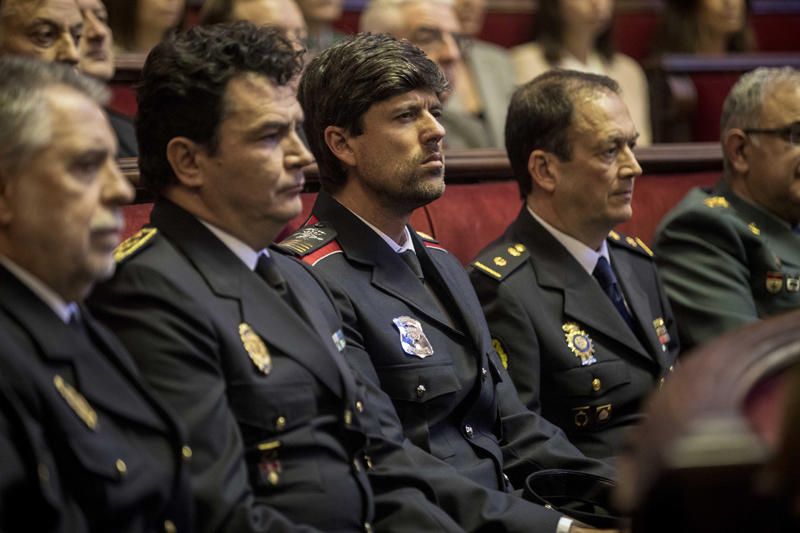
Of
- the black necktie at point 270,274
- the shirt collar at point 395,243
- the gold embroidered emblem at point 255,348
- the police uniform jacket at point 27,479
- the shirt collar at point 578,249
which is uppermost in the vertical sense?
the police uniform jacket at point 27,479

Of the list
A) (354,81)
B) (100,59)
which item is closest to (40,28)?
(100,59)

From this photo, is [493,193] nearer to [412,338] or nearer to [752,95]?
[752,95]

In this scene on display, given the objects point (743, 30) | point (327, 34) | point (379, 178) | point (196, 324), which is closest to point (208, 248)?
point (196, 324)

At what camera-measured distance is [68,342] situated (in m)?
1.42

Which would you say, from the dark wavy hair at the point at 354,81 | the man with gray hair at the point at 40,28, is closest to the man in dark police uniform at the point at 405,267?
the dark wavy hair at the point at 354,81

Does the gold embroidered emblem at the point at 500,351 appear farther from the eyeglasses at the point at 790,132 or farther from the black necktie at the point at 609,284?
the eyeglasses at the point at 790,132

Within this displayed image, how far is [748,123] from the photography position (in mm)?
2953

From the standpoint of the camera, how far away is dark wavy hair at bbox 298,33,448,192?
2.18 meters

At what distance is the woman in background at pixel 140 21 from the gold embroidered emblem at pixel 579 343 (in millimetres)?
1669

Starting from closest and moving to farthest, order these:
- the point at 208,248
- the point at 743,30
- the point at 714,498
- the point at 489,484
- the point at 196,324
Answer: the point at 714,498, the point at 196,324, the point at 208,248, the point at 489,484, the point at 743,30

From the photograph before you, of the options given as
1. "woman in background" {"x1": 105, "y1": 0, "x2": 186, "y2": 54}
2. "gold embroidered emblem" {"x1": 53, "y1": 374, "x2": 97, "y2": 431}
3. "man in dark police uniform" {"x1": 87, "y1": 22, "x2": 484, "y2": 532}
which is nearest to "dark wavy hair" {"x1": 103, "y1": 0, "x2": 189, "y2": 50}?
"woman in background" {"x1": 105, "y1": 0, "x2": 186, "y2": 54}

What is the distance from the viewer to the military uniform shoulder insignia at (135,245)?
5.51 ft

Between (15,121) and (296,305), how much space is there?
1.76 ft

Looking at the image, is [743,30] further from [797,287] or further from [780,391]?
[780,391]
